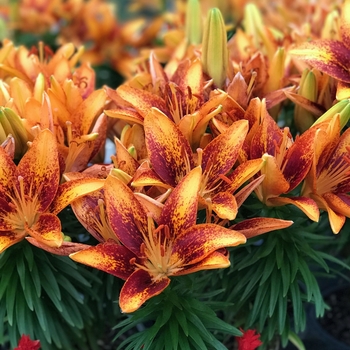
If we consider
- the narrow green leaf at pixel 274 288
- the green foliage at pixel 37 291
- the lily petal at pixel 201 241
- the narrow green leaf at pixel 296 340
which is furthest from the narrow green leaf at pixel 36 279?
the narrow green leaf at pixel 296 340

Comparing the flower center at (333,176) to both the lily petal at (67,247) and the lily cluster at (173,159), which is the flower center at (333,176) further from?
the lily petal at (67,247)

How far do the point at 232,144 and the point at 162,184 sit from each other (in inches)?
3.9

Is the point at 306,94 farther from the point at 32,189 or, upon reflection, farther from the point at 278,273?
the point at 32,189

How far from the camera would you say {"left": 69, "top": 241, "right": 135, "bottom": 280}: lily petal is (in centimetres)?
59

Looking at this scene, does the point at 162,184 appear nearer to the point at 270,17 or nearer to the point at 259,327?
the point at 259,327

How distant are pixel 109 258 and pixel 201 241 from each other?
0.10 metres

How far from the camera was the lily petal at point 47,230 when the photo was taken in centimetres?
61

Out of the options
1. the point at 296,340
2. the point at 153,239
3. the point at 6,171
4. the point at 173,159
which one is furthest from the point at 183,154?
the point at 296,340

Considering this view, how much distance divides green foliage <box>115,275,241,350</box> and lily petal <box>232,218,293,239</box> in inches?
4.1

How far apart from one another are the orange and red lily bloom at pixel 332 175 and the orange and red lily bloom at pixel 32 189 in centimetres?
28

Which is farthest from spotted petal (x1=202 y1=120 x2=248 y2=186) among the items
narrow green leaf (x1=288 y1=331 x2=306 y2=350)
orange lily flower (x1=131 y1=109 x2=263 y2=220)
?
narrow green leaf (x1=288 y1=331 x2=306 y2=350)

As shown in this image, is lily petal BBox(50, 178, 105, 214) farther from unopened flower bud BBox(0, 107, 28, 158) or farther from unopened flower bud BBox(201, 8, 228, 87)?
unopened flower bud BBox(201, 8, 228, 87)

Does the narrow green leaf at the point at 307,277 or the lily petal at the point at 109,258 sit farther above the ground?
the lily petal at the point at 109,258

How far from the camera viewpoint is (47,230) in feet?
2.09
